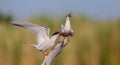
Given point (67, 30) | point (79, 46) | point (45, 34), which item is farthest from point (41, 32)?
point (79, 46)

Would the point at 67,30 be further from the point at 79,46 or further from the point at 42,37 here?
the point at 79,46

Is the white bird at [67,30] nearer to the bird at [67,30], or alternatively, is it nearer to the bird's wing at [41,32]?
the bird at [67,30]

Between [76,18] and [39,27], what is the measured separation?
2.42 metres

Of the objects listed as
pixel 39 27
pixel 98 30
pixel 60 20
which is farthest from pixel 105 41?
pixel 39 27

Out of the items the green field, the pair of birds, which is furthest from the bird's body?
the green field

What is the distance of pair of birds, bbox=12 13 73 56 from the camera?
1517 millimetres

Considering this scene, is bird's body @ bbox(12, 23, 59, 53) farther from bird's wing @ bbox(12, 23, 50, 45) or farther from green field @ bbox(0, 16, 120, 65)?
green field @ bbox(0, 16, 120, 65)

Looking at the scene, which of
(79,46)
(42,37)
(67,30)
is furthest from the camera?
(79,46)

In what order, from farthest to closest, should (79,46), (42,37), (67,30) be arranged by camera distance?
(79,46) → (42,37) → (67,30)

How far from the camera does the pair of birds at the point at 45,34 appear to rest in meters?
1.52

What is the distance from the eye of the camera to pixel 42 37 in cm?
163

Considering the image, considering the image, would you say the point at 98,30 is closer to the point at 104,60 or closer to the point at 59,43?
the point at 104,60

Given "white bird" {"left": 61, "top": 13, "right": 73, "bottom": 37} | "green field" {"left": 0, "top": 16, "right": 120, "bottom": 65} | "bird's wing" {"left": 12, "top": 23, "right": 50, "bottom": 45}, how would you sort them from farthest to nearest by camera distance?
"green field" {"left": 0, "top": 16, "right": 120, "bottom": 65}
"bird's wing" {"left": 12, "top": 23, "right": 50, "bottom": 45}
"white bird" {"left": 61, "top": 13, "right": 73, "bottom": 37}

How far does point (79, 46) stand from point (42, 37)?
7.95 feet
